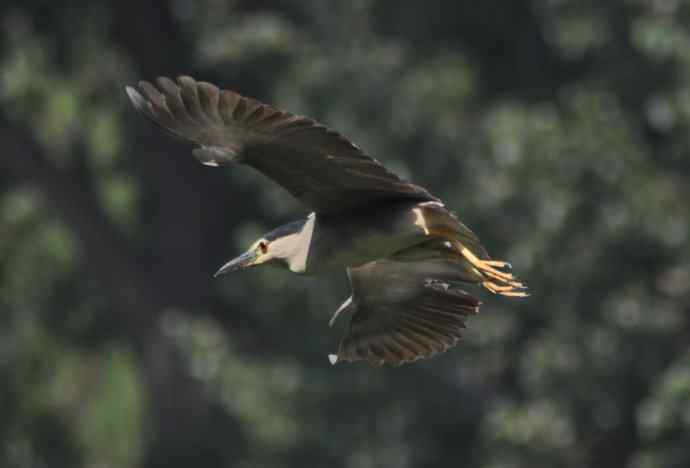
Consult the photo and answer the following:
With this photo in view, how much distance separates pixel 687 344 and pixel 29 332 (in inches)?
249

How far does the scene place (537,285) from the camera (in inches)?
537

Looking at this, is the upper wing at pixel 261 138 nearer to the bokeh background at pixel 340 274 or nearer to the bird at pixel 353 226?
the bird at pixel 353 226

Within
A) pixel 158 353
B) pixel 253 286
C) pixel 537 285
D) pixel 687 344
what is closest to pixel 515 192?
pixel 537 285

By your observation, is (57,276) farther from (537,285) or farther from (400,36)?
(537,285)

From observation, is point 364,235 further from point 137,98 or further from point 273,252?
point 137,98

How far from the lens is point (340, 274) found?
46.0 feet

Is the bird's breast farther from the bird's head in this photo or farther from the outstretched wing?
the outstretched wing

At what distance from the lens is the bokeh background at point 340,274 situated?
44.5ft

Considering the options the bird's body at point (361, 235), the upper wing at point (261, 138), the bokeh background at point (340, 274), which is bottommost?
the bokeh background at point (340, 274)

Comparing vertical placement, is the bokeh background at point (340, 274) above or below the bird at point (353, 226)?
below

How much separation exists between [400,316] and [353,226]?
0.84 metres

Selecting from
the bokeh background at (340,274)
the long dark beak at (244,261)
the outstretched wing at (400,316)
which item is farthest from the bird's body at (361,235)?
the bokeh background at (340,274)

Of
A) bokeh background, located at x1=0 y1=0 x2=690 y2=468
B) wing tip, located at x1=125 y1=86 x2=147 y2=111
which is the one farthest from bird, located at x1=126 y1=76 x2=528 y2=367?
bokeh background, located at x1=0 y1=0 x2=690 y2=468

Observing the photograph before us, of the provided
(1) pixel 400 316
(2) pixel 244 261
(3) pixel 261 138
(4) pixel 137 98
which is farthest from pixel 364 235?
(4) pixel 137 98
